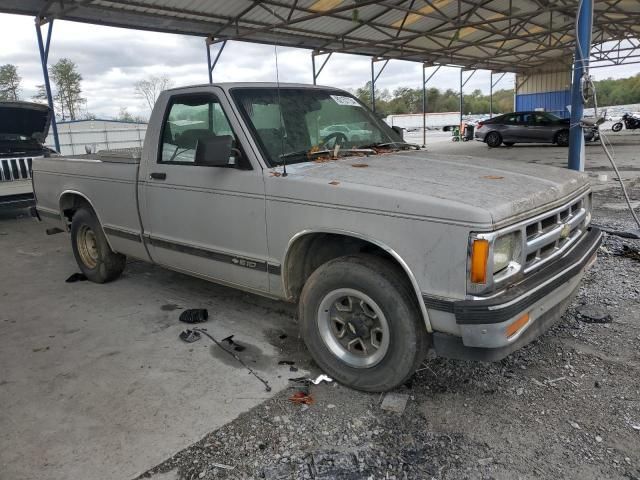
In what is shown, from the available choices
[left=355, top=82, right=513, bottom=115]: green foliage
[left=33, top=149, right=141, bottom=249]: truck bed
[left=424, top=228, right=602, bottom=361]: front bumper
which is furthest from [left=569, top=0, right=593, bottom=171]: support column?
[left=355, top=82, right=513, bottom=115]: green foliage

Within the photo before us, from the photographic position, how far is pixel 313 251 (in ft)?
10.8

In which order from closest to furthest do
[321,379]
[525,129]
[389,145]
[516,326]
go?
[516,326]
[321,379]
[389,145]
[525,129]

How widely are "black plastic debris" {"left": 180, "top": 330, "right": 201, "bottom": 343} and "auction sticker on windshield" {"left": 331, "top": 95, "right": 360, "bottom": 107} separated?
222cm

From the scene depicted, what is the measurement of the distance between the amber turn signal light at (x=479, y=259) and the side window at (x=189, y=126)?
199 centimetres

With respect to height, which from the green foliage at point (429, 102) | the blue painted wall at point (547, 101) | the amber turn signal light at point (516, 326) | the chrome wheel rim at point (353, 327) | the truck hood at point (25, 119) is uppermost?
the green foliage at point (429, 102)

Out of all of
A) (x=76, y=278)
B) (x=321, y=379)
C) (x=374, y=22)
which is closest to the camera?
(x=321, y=379)

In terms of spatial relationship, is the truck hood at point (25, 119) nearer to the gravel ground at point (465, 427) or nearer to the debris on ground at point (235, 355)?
the debris on ground at point (235, 355)

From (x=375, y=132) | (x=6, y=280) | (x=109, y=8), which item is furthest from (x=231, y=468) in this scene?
(x=109, y=8)

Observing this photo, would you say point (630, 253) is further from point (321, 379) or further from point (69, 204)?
point (69, 204)

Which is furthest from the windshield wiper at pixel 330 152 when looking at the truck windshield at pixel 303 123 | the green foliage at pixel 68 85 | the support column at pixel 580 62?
the green foliage at pixel 68 85

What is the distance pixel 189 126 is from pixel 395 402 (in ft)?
8.60

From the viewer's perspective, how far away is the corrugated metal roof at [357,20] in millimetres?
11703

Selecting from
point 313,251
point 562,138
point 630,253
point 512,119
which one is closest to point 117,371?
point 313,251

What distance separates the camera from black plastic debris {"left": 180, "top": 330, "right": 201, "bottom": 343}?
3793 mm
